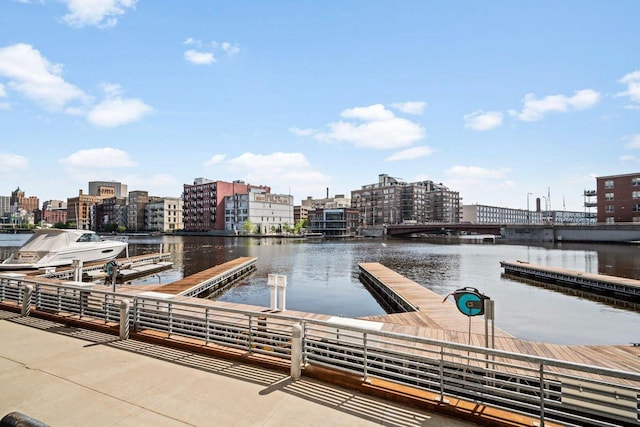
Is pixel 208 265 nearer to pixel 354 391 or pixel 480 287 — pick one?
pixel 480 287

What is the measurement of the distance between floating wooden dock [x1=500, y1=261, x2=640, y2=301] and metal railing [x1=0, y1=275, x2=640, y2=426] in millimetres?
25242

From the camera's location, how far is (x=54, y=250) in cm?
3153

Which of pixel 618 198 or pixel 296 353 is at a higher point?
pixel 618 198

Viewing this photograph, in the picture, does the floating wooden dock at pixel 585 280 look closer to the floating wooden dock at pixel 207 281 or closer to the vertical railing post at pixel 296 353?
the vertical railing post at pixel 296 353

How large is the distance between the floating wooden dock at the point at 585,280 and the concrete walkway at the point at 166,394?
32167mm

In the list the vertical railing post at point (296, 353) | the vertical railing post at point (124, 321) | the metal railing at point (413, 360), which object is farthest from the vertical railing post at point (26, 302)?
the vertical railing post at point (296, 353)

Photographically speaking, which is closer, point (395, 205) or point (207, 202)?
point (207, 202)

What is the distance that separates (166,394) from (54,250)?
31.5 m

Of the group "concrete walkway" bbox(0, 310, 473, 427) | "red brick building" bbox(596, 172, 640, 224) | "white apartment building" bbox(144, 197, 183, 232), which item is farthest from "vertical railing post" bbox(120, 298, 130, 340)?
"white apartment building" bbox(144, 197, 183, 232)

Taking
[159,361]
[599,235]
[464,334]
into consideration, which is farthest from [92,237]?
[599,235]

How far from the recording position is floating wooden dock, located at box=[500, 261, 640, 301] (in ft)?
96.0

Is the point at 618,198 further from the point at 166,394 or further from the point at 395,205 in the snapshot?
the point at 166,394

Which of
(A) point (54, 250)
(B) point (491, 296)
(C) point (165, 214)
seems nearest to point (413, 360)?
(B) point (491, 296)

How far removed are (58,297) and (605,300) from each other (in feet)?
118
